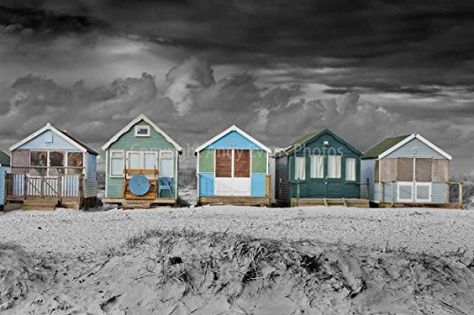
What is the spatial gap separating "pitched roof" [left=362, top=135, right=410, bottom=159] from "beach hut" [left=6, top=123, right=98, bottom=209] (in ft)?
47.8

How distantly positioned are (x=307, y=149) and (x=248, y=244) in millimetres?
21706

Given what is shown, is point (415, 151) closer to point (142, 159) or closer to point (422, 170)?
point (422, 170)

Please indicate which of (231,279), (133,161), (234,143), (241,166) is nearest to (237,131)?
→ (234,143)

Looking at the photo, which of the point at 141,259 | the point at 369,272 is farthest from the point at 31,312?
the point at 369,272

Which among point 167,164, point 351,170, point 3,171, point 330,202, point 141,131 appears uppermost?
point 141,131

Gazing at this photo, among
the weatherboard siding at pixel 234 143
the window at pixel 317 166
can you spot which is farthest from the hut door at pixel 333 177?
the weatherboard siding at pixel 234 143

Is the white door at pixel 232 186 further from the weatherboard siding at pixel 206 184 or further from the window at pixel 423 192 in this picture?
the window at pixel 423 192

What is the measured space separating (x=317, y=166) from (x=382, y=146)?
16.7 feet

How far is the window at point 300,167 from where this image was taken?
107 ft

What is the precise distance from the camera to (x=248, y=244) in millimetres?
11180

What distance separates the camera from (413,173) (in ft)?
108

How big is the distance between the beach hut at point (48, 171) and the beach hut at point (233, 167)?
5.63 metres

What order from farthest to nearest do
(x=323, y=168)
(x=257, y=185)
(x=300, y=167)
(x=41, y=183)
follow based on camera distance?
1. (x=300, y=167)
2. (x=323, y=168)
3. (x=257, y=185)
4. (x=41, y=183)

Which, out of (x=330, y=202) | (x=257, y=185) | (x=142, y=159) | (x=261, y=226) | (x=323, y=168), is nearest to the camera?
(x=261, y=226)
